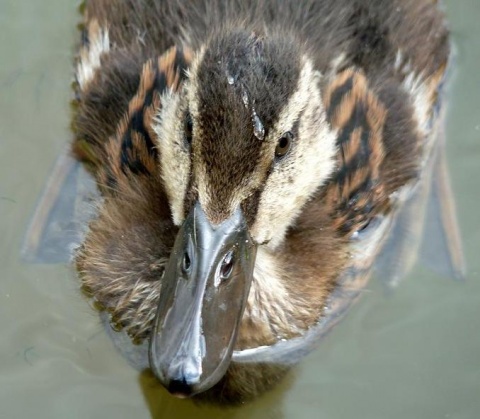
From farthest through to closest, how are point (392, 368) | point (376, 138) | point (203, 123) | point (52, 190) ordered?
point (52, 190)
point (392, 368)
point (376, 138)
point (203, 123)

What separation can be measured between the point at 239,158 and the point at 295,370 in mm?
1134

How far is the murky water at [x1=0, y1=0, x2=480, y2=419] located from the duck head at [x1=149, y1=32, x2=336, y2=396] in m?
0.65

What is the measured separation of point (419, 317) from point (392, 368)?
250 millimetres

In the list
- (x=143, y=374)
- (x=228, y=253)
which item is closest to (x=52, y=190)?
(x=143, y=374)

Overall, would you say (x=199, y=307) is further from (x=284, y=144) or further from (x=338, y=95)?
(x=338, y=95)

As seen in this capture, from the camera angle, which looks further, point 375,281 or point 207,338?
point 375,281

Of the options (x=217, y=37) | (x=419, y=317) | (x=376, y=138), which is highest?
(x=217, y=37)

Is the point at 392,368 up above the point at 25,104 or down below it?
below

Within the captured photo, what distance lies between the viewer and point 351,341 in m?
4.00

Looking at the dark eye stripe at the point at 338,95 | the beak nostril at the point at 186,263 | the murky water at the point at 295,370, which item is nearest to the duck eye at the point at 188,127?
the beak nostril at the point at 186,263

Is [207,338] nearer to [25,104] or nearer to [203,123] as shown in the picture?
[203,123]

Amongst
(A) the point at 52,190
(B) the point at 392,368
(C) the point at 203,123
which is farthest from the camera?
(A) the point at 52,190

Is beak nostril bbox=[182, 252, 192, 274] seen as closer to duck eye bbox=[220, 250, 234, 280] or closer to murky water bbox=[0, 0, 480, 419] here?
duck eye bbox=[220, 250, 234, 280]

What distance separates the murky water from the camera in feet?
12.6
